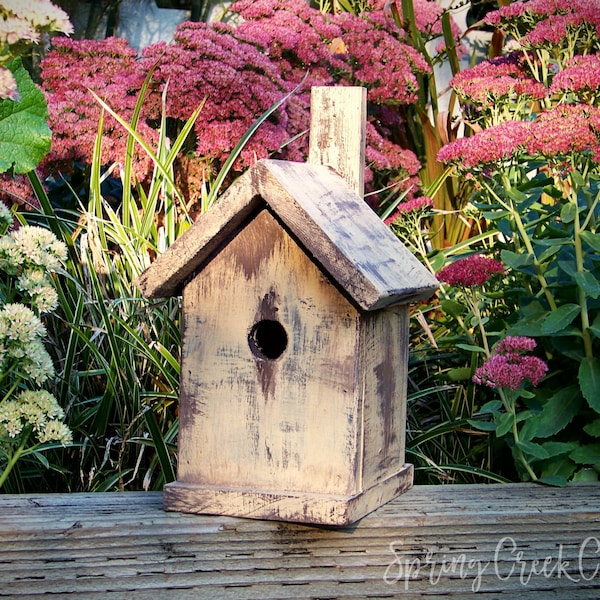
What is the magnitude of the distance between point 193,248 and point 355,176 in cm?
40

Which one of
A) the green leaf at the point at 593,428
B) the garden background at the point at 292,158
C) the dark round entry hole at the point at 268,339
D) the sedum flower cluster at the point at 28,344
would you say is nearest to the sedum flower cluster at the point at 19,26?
the garden background at the point at 292,158

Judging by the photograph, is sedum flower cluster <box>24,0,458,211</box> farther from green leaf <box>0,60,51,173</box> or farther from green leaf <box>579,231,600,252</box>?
green leaf <box>579,231,600,252</box>

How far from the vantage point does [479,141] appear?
2.21 m

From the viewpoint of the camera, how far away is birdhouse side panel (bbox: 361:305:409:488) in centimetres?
175

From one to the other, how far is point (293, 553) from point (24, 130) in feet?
4.93

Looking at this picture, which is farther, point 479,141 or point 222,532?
point 479,141

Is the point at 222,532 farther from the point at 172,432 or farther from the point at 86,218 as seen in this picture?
the point at 86,218

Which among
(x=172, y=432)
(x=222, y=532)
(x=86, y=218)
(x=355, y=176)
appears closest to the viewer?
(x=222, y=532)

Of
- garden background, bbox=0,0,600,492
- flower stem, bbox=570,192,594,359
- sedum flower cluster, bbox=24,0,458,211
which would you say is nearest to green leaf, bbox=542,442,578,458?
garden background, bbox=0,0,600,492

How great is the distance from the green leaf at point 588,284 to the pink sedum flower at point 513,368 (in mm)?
173

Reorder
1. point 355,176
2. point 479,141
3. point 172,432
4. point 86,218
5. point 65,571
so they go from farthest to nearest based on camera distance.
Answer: point 86,218, point 172,432, point 479,141, point 355,176, point 65,571

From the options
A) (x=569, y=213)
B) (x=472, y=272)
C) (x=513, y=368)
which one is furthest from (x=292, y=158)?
(x=513, y=368)

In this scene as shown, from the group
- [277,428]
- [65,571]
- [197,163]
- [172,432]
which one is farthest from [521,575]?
[197,163]

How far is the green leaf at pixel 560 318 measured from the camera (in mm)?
2176
